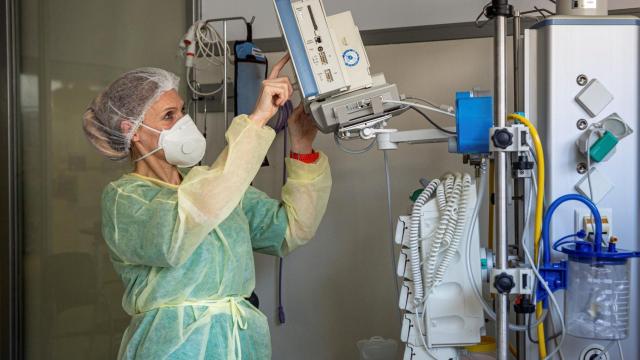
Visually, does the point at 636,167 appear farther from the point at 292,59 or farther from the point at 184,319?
the point at 184,319

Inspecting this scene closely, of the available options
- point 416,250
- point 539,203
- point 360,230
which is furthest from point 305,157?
point 539,203

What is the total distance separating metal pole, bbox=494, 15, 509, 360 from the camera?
1266 mm

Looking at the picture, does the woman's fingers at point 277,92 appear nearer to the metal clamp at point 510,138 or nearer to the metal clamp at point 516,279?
the metal clamp at point 510,138

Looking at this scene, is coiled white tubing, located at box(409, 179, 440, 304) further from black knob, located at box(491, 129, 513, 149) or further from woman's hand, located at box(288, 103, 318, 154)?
woman's hand, located at box(288, 103, 318, 154)

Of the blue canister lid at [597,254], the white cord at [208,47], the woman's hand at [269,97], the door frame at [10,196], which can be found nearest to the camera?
the blue canister lid at [597,254]

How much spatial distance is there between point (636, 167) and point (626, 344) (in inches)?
17.5

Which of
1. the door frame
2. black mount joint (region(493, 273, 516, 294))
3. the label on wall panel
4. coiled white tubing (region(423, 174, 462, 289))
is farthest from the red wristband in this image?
the door frame

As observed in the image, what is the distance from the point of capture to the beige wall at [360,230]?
2.16 m

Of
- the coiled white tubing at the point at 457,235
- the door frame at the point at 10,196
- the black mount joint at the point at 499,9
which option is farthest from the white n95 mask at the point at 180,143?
the door frame at the point at 10,196

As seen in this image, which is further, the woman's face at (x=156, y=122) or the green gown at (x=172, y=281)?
the woman's face at (x=156, y=122)

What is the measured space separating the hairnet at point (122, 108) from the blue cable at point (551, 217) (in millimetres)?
1082

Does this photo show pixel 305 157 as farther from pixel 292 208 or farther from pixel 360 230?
pixel 360 230

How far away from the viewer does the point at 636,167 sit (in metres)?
1.39

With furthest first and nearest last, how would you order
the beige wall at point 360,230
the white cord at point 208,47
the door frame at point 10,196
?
the door frame at point 10,196
the white cord at point 208,47
the beige wall at point 360,230
